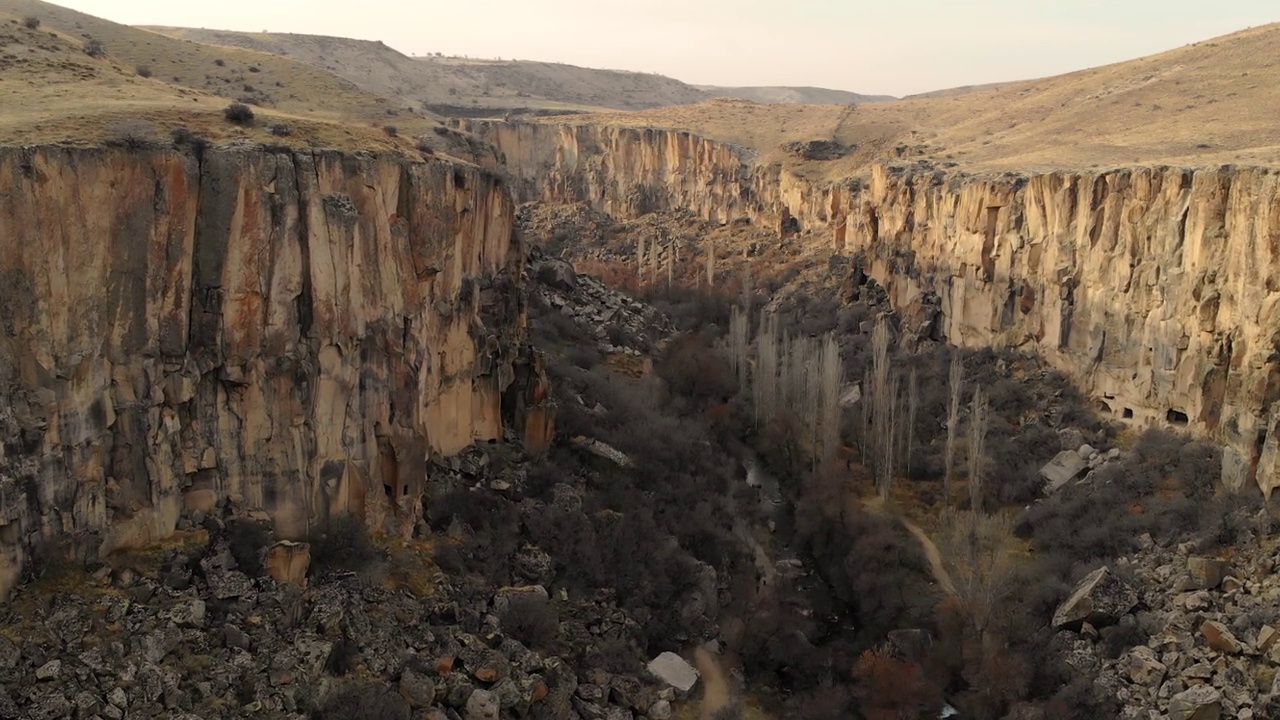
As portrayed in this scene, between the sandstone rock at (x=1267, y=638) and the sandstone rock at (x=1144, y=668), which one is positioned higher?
the sandstone rock at (x=1267, y=638)

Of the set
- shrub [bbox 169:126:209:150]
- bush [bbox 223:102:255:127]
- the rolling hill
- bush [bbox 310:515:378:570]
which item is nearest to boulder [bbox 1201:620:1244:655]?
bush [bbox 310:515:378:570]

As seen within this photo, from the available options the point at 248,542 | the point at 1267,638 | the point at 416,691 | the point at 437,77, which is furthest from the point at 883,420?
the point at 437,77

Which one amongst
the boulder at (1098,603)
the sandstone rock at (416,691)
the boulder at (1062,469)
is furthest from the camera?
the boulder at (1062,469)

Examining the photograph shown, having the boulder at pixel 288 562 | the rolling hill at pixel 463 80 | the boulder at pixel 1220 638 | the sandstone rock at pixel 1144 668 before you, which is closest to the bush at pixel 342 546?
the boulder at pixel 288 562

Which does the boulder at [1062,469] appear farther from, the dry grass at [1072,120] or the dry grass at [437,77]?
the dry grass at [437,77]

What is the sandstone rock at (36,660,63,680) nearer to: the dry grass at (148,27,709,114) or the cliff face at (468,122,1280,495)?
the cliff face at (468,122,1280,495)

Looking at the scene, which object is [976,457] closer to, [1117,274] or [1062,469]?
[1062,469]
